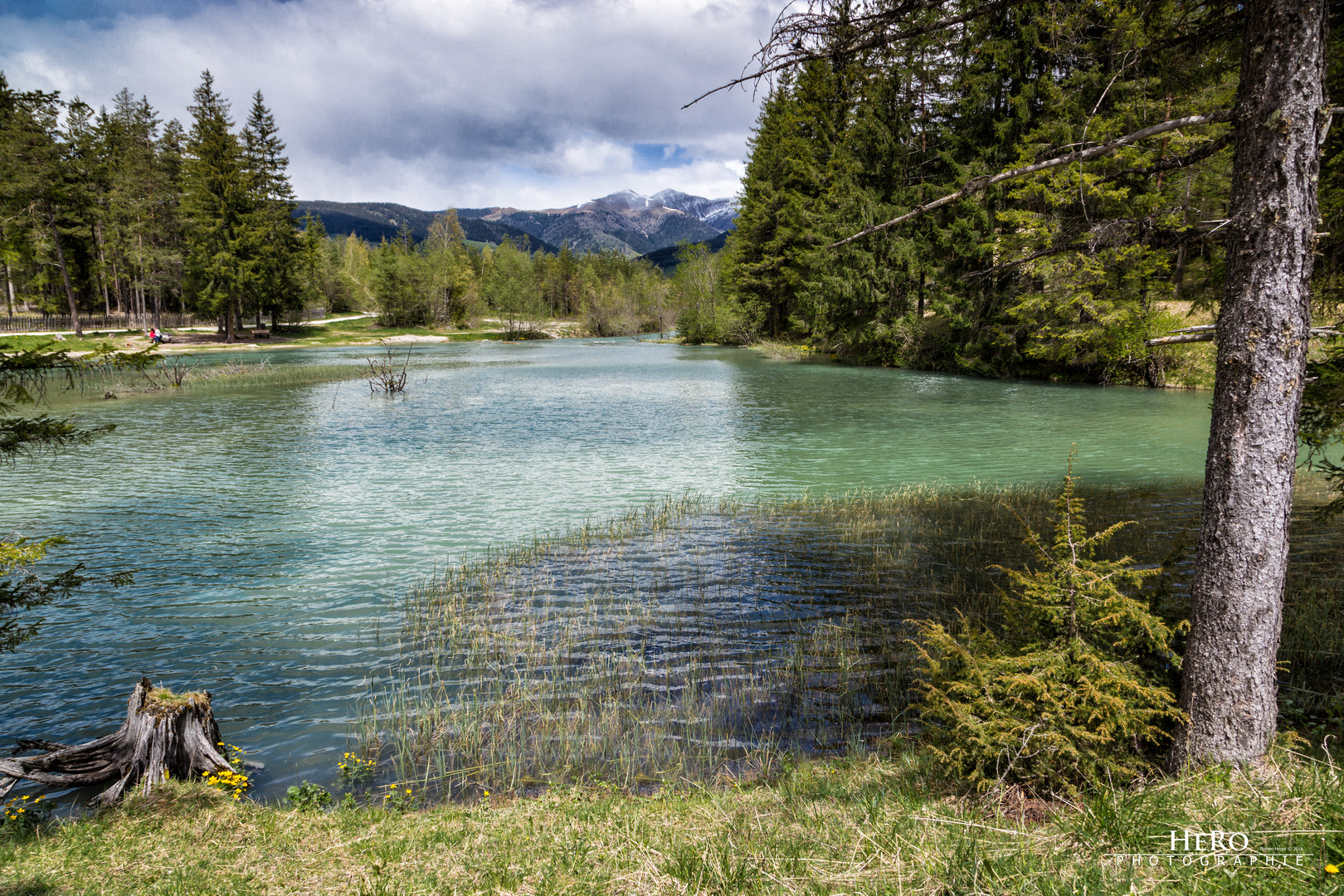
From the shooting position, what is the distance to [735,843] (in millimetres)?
3693

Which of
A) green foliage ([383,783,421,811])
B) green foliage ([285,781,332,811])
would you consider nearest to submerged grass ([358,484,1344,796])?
green foliage ([383,783,421,811])

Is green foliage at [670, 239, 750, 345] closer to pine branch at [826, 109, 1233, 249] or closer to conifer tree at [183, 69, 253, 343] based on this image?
conifer tree at [183, 69, 253, 343]

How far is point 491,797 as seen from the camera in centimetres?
529

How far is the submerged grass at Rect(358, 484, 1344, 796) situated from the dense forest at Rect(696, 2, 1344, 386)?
9.97ft

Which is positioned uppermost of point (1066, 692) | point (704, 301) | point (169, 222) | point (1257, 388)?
point (169, 222)

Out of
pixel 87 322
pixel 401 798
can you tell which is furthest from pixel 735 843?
pixel 87 322

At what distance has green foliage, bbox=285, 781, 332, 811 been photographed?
201 inches

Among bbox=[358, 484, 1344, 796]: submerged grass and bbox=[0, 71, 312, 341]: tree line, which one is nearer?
bbox=[358, 484, 1344, 796]: submerged grass

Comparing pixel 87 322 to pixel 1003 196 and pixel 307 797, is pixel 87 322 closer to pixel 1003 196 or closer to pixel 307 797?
pixel 1003 196

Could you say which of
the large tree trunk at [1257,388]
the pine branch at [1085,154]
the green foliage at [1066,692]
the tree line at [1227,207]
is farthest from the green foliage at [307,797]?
the large tree trunk at [1257,388]

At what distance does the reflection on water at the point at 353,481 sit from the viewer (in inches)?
305

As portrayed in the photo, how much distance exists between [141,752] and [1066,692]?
6948mm

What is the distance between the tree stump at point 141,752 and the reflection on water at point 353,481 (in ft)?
2.45

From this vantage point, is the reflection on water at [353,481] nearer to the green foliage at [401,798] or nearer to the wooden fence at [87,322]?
the green foliage at [401,798]
